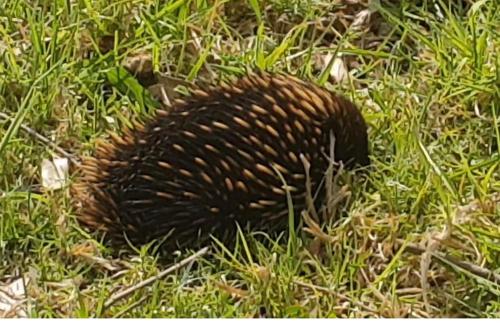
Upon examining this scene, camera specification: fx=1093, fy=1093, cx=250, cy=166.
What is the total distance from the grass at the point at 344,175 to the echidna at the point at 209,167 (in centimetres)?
5

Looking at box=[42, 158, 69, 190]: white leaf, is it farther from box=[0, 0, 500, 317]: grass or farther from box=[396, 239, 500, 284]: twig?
box=[396, 239, 500, 284]: twig

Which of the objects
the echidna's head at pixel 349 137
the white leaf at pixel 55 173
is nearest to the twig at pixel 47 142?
the white leaf at pixel 55 173

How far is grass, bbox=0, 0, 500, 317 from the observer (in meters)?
2.09

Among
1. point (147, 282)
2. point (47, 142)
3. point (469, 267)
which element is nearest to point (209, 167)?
point (147, 282)

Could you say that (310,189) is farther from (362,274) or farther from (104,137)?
(104,137)

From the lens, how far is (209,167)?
2.25 m

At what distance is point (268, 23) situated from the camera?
109 inches

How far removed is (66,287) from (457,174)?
0.83 meters

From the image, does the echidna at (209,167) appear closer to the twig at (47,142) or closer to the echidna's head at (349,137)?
the echidna's head at (349,137)

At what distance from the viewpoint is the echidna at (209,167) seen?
7.34 feet

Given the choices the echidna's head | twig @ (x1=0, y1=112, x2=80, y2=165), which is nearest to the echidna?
the echidna's head

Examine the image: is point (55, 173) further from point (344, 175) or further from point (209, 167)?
point (344, 175)

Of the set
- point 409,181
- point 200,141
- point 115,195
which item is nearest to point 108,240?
point 115,195

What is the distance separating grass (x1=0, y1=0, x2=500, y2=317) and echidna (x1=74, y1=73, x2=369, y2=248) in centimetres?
5
